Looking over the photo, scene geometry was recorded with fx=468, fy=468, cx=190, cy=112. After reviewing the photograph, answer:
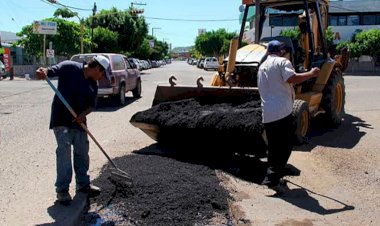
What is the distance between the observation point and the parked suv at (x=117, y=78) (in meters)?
15.1

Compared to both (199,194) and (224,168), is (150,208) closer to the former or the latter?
(199,194)

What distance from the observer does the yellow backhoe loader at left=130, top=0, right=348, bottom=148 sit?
8234 millimetres

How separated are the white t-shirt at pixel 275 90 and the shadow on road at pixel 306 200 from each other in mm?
965

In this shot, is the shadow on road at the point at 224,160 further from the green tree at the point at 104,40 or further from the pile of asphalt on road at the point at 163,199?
the green tree at the point at 104,40

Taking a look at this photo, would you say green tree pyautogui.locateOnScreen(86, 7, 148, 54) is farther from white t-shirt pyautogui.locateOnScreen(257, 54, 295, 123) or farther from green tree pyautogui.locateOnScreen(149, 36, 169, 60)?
white t-shirt pyautogui.locateOnScreen(257, 54, 295, 123)

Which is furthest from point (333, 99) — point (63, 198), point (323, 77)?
point (63, 198)

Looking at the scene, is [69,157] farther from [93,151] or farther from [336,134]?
[336,134]

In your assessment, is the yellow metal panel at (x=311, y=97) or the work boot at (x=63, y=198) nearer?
the work boot at (x=63, y=198)

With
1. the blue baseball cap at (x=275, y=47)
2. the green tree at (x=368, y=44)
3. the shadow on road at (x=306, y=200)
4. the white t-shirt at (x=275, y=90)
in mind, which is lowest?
the shadow on road at (x=306, y=200)

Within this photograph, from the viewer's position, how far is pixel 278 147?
6023 mm

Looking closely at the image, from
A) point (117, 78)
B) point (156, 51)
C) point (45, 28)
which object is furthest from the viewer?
point (156, 51)

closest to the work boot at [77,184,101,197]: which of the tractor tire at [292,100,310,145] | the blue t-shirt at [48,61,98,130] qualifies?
the blue t-shirt at [48,61,98,130]

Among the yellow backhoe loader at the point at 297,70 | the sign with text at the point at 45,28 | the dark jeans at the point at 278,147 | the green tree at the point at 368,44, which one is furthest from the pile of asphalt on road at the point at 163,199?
the green tree at the point at 368,44

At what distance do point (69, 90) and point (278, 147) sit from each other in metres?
2.70
